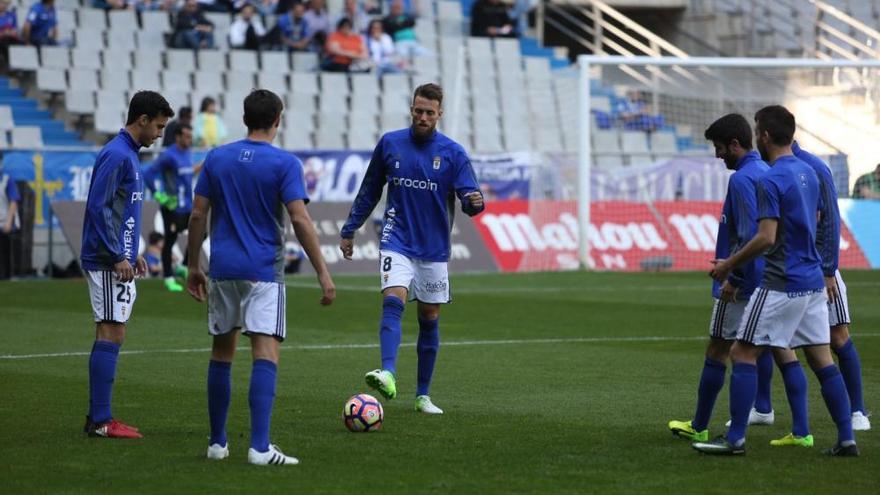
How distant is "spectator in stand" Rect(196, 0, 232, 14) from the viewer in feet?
98.7

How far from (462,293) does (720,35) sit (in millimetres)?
19377

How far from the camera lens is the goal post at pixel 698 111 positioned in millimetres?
Result: 25547

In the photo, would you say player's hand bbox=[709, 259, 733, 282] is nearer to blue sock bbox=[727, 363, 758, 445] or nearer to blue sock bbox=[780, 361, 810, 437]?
blue sock bbox=[727, 363, 758, 445]

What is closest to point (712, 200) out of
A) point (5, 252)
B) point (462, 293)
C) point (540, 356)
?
point (462, 293)

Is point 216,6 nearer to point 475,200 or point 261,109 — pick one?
point 475,200

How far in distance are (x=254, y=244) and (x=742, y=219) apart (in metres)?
2.73

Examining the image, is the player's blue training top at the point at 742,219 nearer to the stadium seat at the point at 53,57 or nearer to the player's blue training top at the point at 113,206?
the player's blue training top at the point at 113,206

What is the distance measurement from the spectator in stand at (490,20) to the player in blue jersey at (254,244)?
26.2 m

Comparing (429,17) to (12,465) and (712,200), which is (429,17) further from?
(12,465)

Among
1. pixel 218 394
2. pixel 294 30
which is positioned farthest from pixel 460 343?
pixel 294 30

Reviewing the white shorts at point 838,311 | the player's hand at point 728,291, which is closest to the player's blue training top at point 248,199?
the player's hand at point 728,291

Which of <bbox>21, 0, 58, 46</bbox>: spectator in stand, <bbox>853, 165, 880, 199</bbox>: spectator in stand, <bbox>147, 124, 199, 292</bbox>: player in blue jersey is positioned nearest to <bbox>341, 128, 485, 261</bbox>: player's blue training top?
<bbox>147, 124, 199, 292</bbox>: player in blue jersey

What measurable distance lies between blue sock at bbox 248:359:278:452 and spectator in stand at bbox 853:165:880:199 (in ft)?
57.5

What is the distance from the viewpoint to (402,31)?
3183 centimetres
